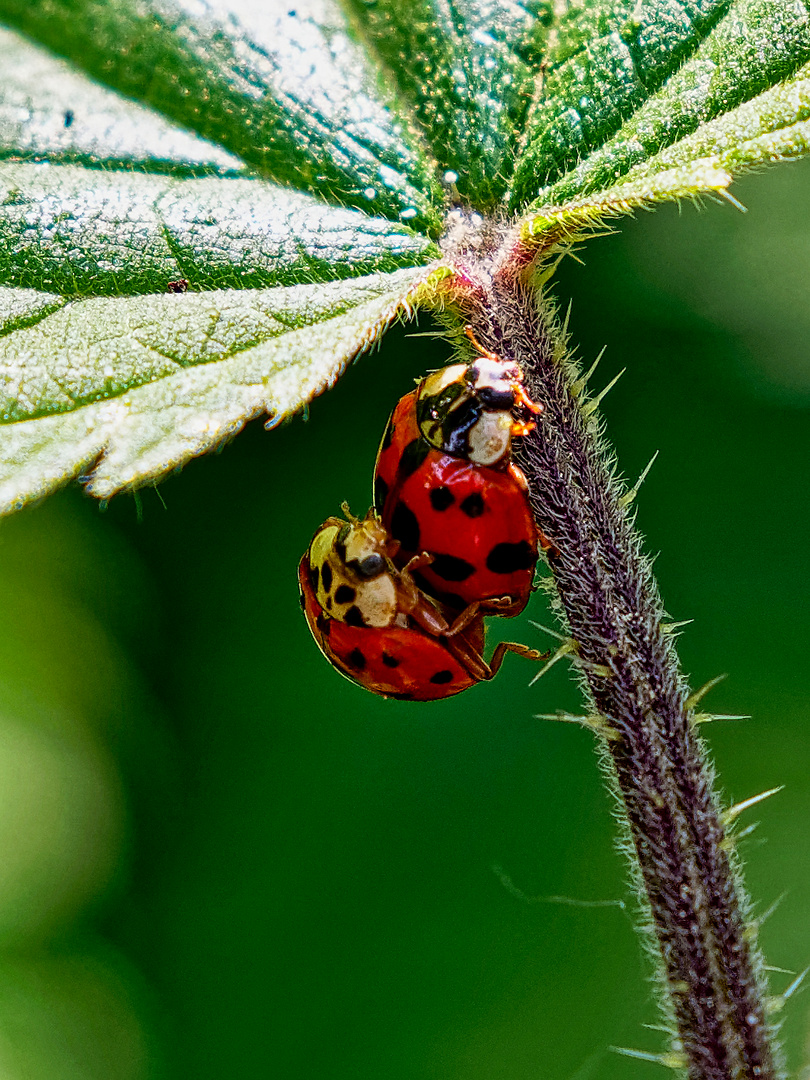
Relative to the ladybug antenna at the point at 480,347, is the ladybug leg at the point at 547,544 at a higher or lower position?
lower

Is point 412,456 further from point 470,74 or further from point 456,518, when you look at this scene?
point 470,74

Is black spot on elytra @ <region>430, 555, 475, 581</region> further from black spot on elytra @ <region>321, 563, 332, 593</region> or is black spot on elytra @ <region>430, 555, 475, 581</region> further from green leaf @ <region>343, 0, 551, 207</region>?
green leaf @ <region>343, 0, 551, 207</region>

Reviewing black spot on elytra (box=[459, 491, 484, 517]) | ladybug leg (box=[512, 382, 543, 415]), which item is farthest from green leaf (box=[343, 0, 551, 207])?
black spot on elytra (box=[459, 491, 484, 517])

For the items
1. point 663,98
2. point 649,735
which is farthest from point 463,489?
point 663,98

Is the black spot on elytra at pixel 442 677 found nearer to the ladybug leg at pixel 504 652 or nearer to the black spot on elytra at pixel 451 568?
the ladybug leg at pixel 504 652

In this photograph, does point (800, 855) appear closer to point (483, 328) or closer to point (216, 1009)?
point (216, 1009)

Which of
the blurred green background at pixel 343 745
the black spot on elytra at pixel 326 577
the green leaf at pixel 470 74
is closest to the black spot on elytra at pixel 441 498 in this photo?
the black spot on elytra at pixel 326 577
